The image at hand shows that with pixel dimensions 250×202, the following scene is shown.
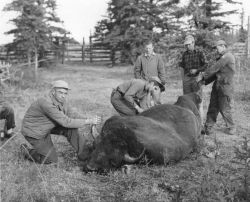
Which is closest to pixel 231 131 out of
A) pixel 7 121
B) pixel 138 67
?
pixel 138 67

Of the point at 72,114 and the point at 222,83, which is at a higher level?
the point at 222,83

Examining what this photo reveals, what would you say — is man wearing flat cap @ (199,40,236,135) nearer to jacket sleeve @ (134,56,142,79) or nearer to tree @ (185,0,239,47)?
jacket sleeve @ (134,56,142,79)

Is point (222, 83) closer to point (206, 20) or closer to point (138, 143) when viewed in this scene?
point (138, 143)

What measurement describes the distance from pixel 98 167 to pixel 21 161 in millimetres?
1267

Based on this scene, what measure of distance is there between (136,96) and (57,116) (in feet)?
5.98

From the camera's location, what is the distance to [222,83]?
7.07 m

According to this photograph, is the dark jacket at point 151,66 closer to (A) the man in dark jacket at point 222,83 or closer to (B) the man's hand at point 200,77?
(B) the man's hand at point 200,77

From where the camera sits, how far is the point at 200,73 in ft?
25.2

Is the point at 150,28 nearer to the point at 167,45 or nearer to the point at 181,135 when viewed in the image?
the point at 167,45

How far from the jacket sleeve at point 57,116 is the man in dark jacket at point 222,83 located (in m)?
3.05

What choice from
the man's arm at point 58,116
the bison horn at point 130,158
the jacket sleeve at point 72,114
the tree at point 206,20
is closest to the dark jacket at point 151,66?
the jacket sleeve at point 72,114

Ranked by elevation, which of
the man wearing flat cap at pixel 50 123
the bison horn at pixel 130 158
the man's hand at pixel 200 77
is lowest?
the bison horn at pixel 130 158

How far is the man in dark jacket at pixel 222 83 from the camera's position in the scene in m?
6.98

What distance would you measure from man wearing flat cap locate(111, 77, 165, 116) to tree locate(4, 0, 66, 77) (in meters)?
15.6
